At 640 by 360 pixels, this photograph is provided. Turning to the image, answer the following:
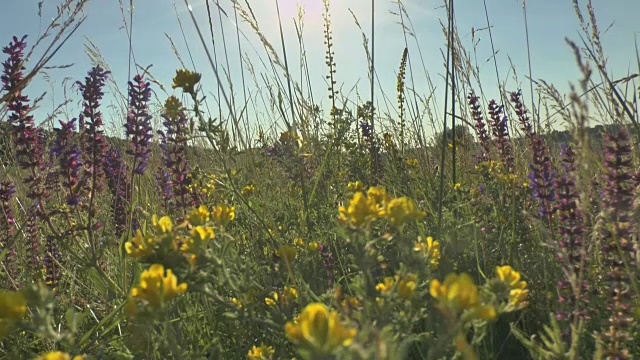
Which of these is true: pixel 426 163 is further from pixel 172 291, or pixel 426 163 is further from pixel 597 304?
pixel 172 291

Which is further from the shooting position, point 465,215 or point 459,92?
point 459,92

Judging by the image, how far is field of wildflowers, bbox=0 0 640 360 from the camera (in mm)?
907

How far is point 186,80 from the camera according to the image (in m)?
1.64

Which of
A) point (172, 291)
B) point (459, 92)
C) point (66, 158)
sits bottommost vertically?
point (172, 291)

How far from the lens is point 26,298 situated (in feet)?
2.84

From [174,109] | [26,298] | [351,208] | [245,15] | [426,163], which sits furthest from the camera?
[426,163]

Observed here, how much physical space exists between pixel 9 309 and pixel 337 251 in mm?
1418

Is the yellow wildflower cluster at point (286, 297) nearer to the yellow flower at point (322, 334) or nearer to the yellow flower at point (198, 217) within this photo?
the yellow flower at point (198, 217)

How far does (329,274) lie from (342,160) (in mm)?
1434

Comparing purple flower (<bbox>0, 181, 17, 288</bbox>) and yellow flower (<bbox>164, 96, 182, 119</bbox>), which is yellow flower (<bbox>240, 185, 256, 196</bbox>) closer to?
yellow flower (<bbox>164, 96, 182, 119</bbox>)

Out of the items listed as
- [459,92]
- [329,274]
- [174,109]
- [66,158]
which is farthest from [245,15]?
[459,92]

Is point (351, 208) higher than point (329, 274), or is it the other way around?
point (351, 208)

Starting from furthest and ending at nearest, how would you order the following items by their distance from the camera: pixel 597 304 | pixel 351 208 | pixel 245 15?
pixel 245 15 → pixel 597 304 → pixel 351 208


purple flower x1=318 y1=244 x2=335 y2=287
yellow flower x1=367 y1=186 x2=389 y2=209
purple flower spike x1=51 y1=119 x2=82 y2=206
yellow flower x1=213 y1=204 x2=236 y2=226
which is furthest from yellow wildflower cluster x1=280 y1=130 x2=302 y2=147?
yellow flower x1=367 y1=186 x2=389 y2=209
